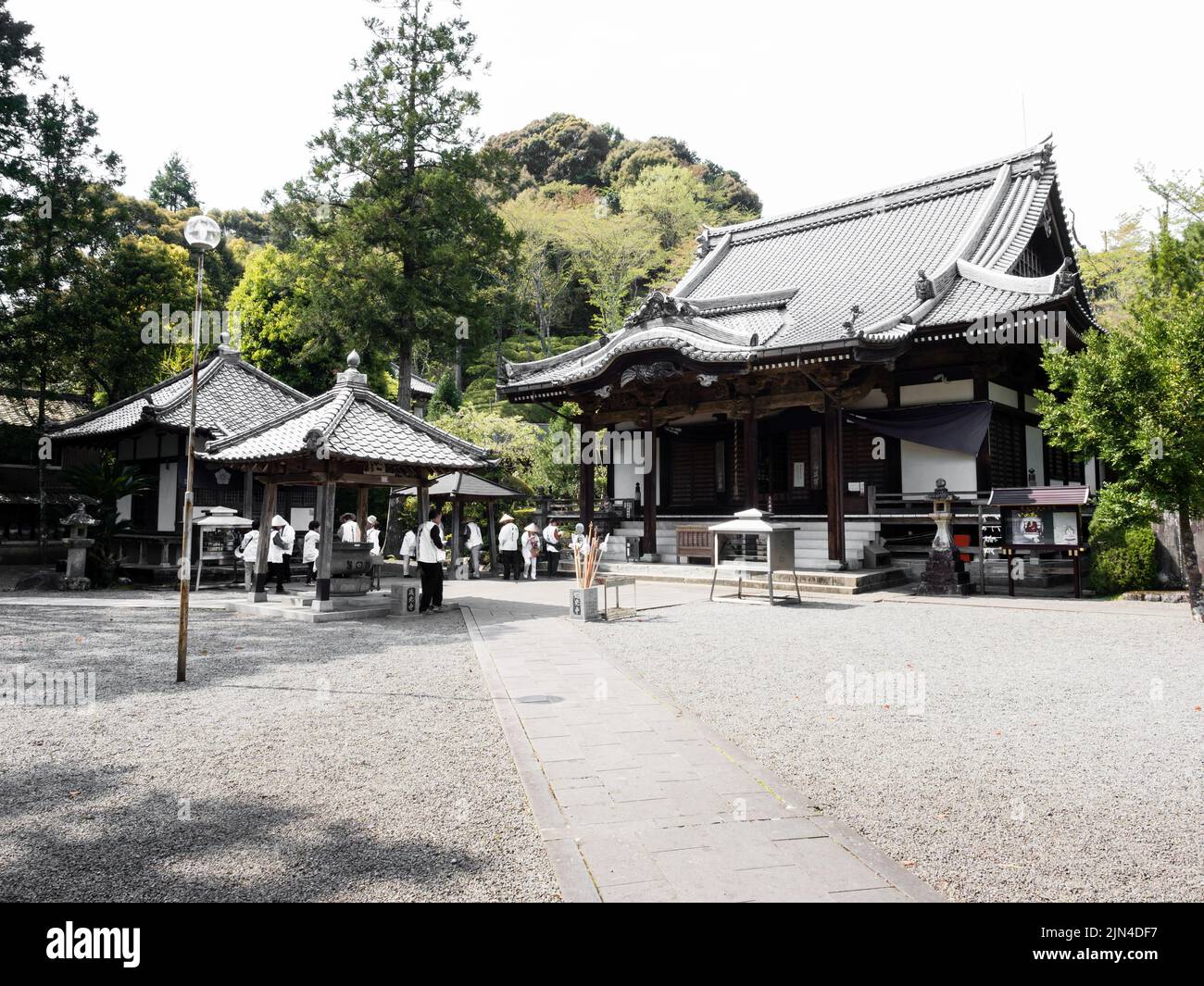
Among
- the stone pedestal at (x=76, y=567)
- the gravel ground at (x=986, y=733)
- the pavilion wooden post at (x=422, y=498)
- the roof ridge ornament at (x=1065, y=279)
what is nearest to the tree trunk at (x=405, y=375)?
the stone pedestal at (x=76, y=567)

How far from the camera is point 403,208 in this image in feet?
81.6

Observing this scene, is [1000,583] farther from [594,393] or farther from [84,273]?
[84,273]

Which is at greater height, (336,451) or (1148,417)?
(1148,417)

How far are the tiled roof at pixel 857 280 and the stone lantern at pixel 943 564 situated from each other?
3.62 metres

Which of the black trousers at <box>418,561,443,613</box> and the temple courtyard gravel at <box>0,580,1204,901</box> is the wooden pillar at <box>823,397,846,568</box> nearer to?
the temple courtyard gravel at <box>0,580,1204,901</box>

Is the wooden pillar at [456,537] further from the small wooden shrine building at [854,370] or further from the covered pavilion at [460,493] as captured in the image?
the small wooden shrine building at [854,370]

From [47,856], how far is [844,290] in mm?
21184

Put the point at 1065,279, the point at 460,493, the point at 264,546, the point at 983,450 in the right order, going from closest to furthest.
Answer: the point at 264,546 < the point at 1065,279 < the point at 983,450 < the point at 460,493

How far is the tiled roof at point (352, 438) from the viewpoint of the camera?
38.8 ft

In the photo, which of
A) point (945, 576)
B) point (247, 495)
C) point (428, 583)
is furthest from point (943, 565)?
point (247, 495)

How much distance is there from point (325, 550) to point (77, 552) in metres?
9.43

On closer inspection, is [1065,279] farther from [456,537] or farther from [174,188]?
[174,188]

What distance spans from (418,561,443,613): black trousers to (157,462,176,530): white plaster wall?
38.1 feet

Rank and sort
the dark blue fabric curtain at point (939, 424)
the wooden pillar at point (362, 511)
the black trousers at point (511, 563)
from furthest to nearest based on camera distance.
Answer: the black trousers at point (511, 563)
the wooden pillar at point (362, 511)
the dark blue fabric curtain at point (939, 424)
